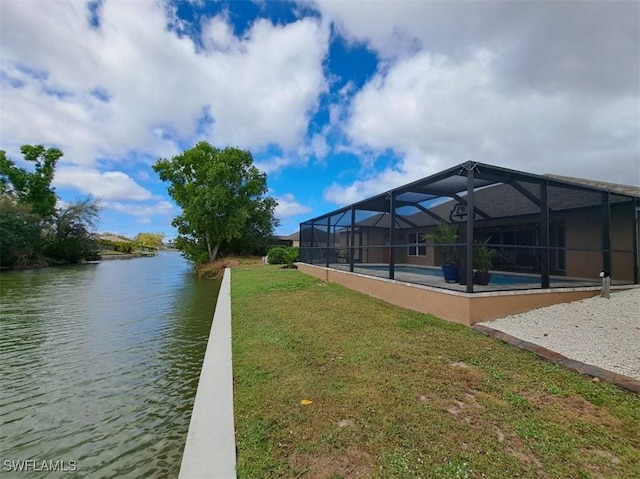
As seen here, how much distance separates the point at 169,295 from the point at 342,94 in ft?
35.1

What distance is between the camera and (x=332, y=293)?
9.28 meters

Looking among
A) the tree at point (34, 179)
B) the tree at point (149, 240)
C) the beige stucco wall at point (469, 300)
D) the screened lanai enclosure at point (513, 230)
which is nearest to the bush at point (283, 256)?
the screened lanai enclosure at point (513, 230)

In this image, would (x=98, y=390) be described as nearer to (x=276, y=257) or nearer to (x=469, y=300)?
(x=469, y=300)

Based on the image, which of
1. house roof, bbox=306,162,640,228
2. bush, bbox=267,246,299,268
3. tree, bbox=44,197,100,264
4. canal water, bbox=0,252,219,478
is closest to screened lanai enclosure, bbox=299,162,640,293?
house roof, bbox=306,162,640,228

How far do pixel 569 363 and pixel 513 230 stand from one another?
5665 millimetres

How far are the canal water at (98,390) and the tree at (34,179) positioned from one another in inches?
1273

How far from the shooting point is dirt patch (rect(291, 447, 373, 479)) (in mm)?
2027

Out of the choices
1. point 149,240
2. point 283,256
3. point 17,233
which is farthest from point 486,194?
point 149,240

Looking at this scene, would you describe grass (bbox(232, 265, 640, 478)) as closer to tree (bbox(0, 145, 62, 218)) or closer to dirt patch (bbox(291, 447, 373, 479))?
dirt patch (bbox(291, 447, 373, 479))

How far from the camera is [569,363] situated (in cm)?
383

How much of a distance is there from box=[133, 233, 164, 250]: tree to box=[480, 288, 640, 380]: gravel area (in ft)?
290

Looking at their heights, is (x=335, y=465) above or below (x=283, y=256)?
below

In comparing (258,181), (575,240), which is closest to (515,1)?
(575,240)

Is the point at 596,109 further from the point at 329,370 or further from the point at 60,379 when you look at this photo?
the point at 60,379
